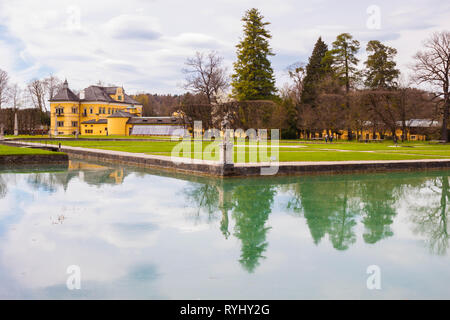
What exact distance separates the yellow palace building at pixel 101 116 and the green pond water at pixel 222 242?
49.0 m

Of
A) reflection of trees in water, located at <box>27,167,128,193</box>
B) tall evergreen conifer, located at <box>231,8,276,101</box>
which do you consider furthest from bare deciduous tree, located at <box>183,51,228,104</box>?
reflection of trees in water, located at <box>27,167,128,193</box>

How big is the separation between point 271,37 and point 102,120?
30.5 meters

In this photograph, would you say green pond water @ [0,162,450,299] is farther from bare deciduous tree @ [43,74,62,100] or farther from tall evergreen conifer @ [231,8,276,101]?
bare deciduous tree @ [43,74,62,100]

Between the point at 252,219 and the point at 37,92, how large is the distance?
72228 millimetres

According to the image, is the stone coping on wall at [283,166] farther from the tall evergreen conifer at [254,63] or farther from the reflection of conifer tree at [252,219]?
the tall evergreen conifer at [254,63]

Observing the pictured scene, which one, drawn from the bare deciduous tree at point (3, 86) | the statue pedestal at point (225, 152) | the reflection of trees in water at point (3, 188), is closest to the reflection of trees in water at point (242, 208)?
the statue pedestal at point (225, 152)

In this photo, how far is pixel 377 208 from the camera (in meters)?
9.09

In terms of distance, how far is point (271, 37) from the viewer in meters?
48.8

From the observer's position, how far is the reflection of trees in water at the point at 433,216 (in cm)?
652

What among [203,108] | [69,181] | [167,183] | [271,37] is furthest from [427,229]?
[271,37]

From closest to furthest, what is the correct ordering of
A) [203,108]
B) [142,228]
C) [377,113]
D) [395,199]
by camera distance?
[142,228], [395,199], [377,113], [203,108]

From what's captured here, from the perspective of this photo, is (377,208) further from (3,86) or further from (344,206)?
(3,86)

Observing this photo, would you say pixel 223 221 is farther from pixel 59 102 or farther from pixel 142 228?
pixel 59 102

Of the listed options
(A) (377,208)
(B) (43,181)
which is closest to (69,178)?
(B) (43,181)
